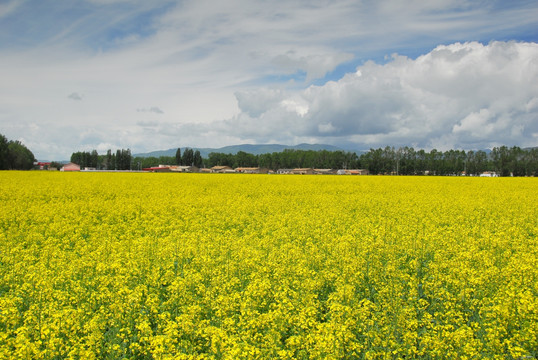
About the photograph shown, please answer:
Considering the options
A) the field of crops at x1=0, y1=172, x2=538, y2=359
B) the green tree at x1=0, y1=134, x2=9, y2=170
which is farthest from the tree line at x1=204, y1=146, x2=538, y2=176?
the field of crops at x1=0, y1=172, x2=538, y2=359

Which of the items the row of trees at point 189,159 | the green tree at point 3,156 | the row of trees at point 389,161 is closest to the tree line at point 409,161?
the row of trees at point 389,161

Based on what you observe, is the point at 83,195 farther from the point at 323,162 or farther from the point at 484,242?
the point at 323,162

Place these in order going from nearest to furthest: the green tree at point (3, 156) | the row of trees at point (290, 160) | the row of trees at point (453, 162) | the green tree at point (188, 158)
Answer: the green tree at point (3, 156) → the row of trees at point (453, 162) → the green tree at point (188, 158) → the row of trees at point (290, 160)

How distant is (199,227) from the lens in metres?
14.6

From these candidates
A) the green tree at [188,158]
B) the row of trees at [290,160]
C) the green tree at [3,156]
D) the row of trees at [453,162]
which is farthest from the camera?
the row of trees at [290,160]

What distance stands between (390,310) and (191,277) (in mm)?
3942

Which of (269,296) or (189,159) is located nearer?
(269,296)

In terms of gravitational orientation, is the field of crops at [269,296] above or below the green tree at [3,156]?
below

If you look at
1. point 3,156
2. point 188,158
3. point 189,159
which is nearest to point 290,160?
point 189,159

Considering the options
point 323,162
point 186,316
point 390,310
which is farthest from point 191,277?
point 323,162

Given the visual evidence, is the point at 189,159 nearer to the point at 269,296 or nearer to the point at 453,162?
the point at 453,162

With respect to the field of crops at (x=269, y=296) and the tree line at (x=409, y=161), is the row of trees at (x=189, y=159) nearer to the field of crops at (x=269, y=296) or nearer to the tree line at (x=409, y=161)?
the tree line at (x=409, y=161)

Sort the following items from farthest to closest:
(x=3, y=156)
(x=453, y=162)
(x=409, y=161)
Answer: (x=453, y=162), (x=409, y=161), (x=3, y=156)

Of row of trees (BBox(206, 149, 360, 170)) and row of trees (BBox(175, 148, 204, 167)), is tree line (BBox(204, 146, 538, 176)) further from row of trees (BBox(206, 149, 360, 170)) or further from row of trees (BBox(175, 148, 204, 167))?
row of trees (BBox(175, 148, 204, 167))
